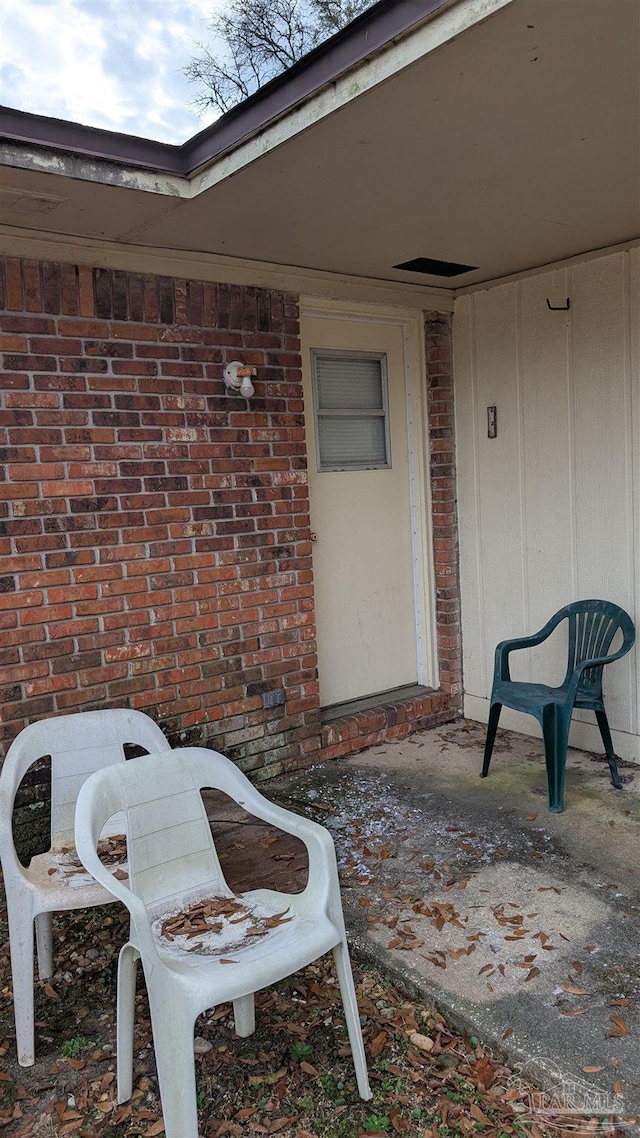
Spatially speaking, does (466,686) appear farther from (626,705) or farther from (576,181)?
(576,181)

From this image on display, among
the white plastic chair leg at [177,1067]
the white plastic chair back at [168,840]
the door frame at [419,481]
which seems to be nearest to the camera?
the white plastic chair leg at [177,1067]

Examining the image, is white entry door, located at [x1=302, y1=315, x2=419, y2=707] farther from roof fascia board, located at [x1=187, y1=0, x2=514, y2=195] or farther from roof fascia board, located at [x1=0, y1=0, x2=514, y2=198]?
roof fascia board, located at [x1=187, y1=0, x2=514, y2=195]

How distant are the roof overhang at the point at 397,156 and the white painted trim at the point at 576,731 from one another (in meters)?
2.39

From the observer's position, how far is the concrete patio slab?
2.08 metres

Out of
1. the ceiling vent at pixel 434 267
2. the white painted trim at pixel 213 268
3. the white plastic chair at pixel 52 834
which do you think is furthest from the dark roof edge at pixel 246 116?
the white plastic chair at pixel 52 834

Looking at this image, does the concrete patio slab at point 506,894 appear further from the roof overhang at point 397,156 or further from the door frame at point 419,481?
the roof overhang at point 397,156

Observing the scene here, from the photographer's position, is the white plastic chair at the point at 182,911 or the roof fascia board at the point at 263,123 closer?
the white plastic chair at the point at 182,911

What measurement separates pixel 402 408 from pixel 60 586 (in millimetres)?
2341

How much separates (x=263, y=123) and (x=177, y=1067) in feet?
8.03

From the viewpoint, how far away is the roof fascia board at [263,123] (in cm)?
182

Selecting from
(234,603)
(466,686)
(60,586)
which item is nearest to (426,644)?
(466,686)

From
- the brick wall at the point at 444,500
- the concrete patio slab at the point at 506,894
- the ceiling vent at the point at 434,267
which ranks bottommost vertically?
the concrete patio slab at the point at 506,894

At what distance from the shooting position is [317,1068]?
6.72ft

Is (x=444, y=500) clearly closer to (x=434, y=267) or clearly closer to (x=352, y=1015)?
(x=434, y=267)
